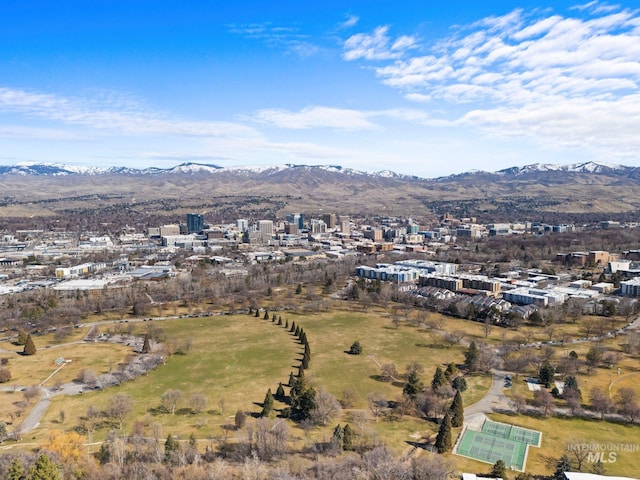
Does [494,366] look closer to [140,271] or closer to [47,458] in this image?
[47,458]

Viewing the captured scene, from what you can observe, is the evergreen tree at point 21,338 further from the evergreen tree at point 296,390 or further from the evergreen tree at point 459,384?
the evergreen tree at point 459,384

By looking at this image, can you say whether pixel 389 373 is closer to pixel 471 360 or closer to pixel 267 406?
pixel 471 360

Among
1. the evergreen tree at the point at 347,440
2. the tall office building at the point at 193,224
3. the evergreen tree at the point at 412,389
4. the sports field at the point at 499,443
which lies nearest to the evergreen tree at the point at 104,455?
the evergreen tree at the point at 347,440

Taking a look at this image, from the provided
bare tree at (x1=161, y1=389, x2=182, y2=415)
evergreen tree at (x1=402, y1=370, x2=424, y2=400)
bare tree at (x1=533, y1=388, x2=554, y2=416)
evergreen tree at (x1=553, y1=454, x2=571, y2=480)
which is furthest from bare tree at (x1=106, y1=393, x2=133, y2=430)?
bare tree at (x1=533, y1=388, x2=554, y2=416)

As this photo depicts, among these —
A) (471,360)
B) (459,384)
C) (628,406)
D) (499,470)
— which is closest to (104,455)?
(499,470)

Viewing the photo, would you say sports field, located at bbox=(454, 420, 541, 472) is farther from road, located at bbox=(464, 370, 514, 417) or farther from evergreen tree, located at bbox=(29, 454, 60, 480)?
evergreen tree, located at bbox=(29, 454, 60, 480)
